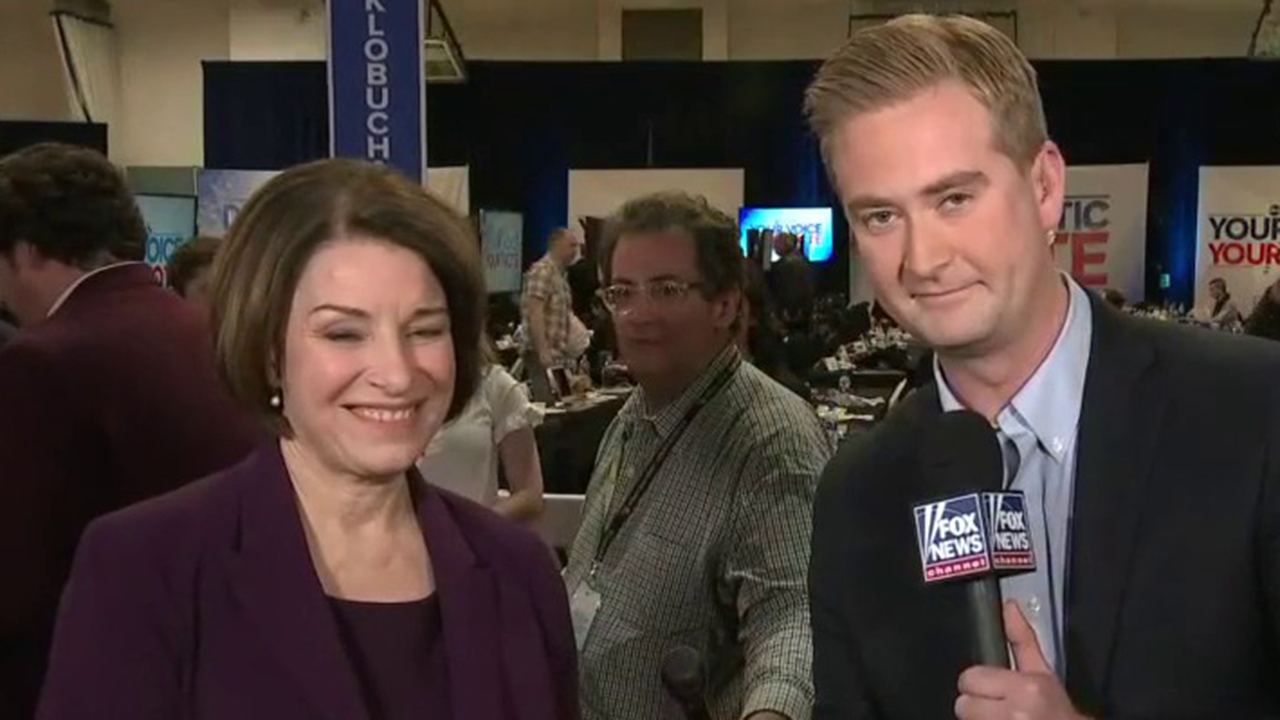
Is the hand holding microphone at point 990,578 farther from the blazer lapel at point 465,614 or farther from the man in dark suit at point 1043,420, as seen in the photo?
the blazer lapel at point 465,614

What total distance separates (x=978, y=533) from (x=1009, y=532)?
0.10 feet

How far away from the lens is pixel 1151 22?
14992 millimetres

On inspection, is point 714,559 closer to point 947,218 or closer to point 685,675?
point 685,675

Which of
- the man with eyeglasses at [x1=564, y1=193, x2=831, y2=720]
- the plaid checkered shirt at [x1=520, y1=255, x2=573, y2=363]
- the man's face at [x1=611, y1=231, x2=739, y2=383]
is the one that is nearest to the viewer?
the man with eyeglasses at [x1=564, y1=193, x2=831, y2=720]

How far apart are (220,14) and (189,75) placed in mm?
728

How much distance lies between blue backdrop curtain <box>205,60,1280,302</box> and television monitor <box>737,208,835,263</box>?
17 centimetres

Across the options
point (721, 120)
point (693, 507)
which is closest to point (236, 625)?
point (693, 507)

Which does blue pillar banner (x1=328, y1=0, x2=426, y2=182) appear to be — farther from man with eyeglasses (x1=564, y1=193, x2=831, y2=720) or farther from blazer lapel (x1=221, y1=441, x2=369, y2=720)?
blazer lapel (x1=221, y1=441, x2=369, y2=720)

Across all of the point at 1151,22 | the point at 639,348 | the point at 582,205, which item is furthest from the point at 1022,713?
the point at 1151,22

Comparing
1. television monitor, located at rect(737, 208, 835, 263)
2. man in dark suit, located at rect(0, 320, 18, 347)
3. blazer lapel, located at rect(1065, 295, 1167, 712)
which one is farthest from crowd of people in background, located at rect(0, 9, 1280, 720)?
television monitor, located at rect(737, 208, 835, 263)

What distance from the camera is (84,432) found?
2373 millimetres

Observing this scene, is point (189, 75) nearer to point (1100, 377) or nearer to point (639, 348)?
point (639, 348)

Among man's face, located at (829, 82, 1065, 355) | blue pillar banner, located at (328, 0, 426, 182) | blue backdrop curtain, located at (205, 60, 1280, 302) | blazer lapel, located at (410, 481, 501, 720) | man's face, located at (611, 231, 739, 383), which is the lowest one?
blazer lapel, located at (410, 481, 501, 720)

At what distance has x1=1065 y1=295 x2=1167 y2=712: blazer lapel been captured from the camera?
1.21m
